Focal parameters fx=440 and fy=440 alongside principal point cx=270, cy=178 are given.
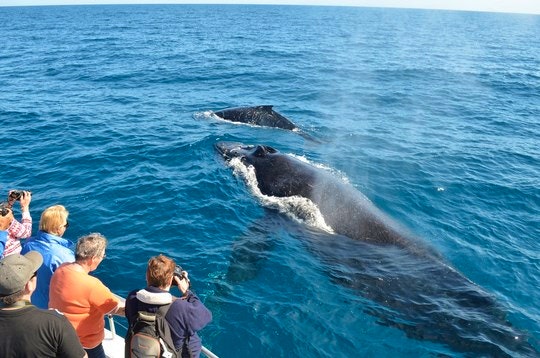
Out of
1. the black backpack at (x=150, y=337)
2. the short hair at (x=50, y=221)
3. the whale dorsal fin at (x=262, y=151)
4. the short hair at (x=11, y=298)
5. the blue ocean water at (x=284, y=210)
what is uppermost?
the short hair at (x=11, y=298)

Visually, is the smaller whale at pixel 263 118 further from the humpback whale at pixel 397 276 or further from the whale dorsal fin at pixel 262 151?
the humpback whale at pixel 397 276

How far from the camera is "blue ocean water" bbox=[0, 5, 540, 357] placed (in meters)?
11.0

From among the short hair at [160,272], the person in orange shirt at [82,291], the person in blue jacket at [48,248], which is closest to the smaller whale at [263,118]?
the person in blue jacket at [48,248]

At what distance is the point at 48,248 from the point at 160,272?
244 cm

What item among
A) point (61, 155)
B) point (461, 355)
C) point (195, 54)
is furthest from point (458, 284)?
point (195, 54)

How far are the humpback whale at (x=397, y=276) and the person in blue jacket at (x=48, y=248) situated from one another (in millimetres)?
6350

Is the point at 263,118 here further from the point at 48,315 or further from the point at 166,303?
the point at 48,315

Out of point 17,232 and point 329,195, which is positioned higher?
point 17,232

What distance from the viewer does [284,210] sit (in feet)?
48.8

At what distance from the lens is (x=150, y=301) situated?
18.4 ft

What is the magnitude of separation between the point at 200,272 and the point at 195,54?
4877cm

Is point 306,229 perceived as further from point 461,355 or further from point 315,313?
point 461,355

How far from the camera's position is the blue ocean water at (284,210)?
11.0m

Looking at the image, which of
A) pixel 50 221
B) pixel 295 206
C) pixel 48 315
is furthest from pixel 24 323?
pixel 295 206
